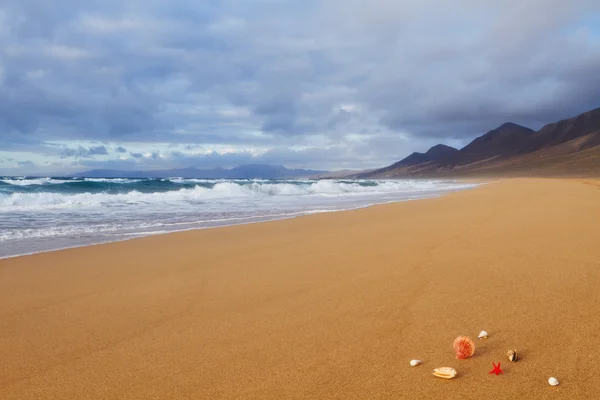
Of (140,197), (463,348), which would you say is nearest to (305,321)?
(463,348)

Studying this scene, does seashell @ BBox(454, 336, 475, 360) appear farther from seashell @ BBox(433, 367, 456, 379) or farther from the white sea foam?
the white sea foam

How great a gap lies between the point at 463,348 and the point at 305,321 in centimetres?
108

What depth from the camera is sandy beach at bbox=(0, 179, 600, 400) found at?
7.05ft

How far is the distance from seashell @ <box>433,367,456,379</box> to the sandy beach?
4 cm

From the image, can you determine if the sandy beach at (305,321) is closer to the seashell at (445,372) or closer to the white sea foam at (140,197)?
the seashell at (445,372)

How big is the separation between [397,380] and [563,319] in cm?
138

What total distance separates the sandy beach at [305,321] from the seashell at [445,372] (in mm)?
43

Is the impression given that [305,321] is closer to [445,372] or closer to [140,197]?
[445,372]

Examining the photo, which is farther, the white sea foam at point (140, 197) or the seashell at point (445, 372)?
the white sea foam at point (140, 197)

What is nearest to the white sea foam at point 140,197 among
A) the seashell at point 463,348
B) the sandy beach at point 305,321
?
the sandy beach at point 305,321

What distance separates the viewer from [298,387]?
6.93 ft

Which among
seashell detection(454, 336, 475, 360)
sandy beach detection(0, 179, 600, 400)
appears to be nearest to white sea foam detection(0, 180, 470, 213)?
sandy beach detection(0, 179, 600, 400)

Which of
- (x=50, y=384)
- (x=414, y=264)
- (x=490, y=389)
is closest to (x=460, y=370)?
(x=490, y=389)

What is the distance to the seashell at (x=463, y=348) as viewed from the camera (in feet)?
7.53
